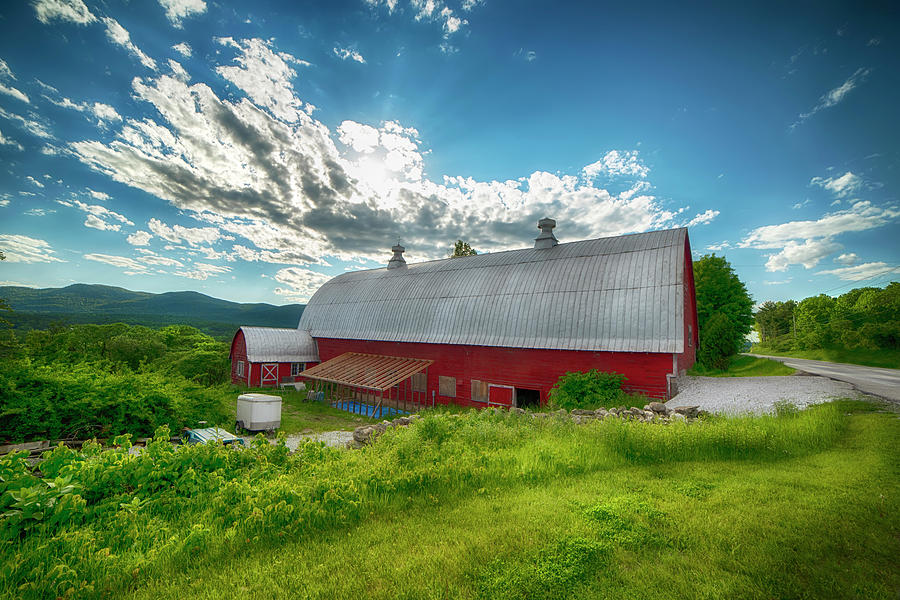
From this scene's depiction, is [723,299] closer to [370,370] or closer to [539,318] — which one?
[539,318]

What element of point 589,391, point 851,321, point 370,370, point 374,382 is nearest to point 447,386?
point 374,382

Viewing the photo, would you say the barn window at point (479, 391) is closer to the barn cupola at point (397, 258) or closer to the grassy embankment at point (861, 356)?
the barn cupola at point (397, 258)

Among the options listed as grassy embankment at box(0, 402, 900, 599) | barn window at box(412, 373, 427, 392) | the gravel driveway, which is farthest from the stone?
barn window at box(412, 373, 427, 392)

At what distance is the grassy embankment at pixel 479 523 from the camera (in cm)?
379

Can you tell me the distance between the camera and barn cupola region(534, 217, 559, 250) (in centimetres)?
2431

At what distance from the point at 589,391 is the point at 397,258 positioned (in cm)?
2180

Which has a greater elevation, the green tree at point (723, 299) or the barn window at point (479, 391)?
the green tree at point (723, 299)

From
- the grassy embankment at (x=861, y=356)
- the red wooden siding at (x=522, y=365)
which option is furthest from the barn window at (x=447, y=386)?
the grassy embankment at (x=861, y=356)

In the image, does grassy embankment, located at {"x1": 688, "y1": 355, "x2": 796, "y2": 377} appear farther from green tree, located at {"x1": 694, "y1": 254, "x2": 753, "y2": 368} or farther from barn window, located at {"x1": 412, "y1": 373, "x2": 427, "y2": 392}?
barn window, located at {"x1": 412, "y1": 373, "x2": 427, "y2": 392}

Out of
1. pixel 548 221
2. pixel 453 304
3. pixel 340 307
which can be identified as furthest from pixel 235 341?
pixel 548 221

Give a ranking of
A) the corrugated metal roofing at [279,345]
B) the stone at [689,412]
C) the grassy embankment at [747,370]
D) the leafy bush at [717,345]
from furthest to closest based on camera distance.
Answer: the corrugated metal roofing at [279,345]
the leafy bush at [717,345]
the grassy embankment at [747,370]
the stone at [689,412]

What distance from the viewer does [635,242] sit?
2003 centimetres

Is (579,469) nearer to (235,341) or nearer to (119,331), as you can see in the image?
(235,341)

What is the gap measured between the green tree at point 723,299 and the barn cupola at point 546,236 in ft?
40.1
